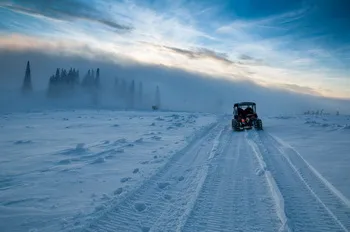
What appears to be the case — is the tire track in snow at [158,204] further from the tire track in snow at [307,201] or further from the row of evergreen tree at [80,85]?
Answer: the row of evergreen tree at [80,85]

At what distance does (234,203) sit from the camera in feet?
17.4

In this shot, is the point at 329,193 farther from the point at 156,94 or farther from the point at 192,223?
the point at 156,94

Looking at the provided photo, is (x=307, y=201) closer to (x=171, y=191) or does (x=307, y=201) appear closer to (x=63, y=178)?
(x=171, y=191)

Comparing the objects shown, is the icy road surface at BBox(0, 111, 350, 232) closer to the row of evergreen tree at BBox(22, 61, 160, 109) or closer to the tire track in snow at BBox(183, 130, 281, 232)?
the tire track in snow at BBox(183, 130, 281, 232)

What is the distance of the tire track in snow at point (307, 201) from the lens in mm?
4441

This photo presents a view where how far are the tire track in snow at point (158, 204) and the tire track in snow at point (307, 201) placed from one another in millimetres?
2059

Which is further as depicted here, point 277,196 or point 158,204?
point 277,196

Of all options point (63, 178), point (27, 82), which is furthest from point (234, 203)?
point (27, 82)

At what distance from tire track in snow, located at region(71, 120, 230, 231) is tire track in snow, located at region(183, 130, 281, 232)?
286mm

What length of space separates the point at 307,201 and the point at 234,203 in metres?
1.63

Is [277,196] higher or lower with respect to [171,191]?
higher

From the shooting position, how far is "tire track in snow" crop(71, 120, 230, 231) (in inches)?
171

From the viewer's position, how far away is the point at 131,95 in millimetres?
87688

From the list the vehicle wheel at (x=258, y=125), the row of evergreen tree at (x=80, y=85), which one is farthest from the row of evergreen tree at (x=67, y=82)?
the vehicle wheel at (x=258, y=125)
